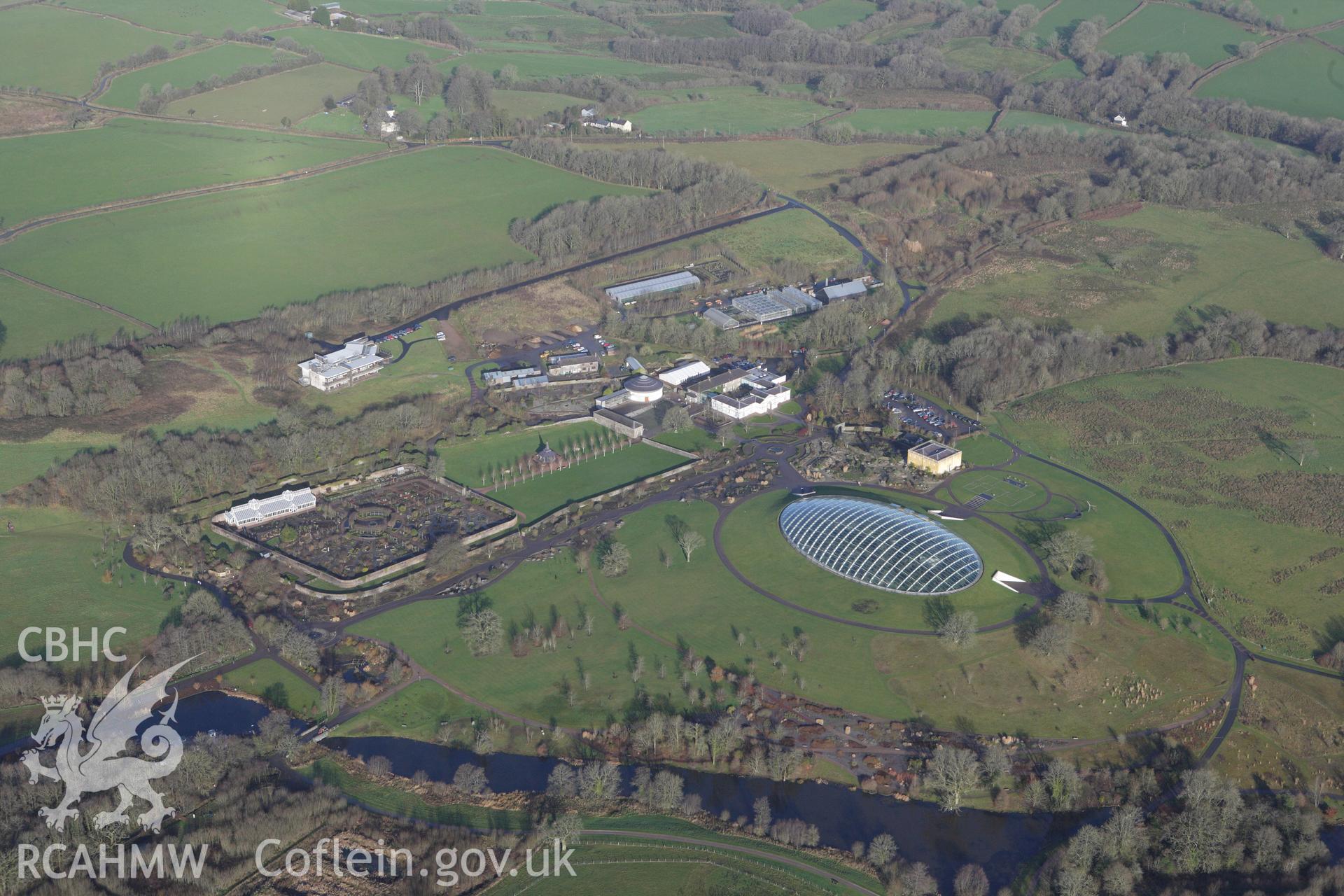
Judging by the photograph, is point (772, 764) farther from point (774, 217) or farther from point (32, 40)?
point (32, 40)

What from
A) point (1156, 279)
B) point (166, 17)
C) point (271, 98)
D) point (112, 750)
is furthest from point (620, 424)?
point (166, 17)

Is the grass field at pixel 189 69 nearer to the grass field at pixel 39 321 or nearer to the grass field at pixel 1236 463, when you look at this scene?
the grass field at pixel 39 321

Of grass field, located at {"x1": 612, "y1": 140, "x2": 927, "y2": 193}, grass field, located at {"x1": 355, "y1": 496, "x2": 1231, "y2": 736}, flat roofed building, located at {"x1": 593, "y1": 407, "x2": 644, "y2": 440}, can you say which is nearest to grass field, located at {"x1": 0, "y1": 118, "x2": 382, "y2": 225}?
grass field, located at {"x1": 612, "y1": 140, "x2": 927, "y2": 193}

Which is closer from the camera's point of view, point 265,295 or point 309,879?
point 309,879

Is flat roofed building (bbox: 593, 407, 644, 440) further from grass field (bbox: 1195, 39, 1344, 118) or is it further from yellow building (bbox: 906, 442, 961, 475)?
grass field (bbox: 1195, 39, 1344, 118)

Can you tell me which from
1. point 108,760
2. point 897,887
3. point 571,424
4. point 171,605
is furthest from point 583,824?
point 571,424

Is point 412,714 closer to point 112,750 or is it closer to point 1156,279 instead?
point 112,750

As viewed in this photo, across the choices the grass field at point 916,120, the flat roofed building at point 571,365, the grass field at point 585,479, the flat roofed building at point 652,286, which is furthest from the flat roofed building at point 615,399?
the grass field at point 916,120
